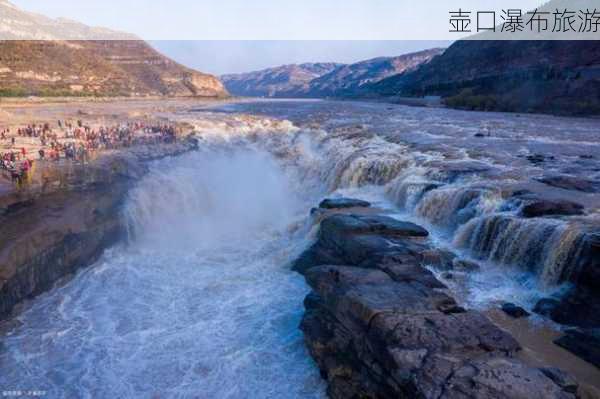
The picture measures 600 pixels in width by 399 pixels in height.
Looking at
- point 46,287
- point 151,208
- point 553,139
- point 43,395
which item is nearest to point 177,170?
point 151,208

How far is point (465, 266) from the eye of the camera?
1081cm

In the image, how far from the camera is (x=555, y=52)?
60.3m

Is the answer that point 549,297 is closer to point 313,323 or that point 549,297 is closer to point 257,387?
point 313,323

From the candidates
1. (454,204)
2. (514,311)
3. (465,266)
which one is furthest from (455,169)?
(514,311)

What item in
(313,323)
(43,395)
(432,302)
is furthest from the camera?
(313,323)

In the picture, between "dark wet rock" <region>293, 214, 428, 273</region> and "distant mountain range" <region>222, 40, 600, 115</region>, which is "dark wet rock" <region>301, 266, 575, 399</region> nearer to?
"dark wet rock" <region>293, 214, 428, 273</region>

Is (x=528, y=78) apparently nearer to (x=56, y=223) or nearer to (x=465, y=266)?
(x=465, y=266)

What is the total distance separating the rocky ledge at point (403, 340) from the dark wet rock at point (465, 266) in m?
0.80

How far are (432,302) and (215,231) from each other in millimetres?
11345

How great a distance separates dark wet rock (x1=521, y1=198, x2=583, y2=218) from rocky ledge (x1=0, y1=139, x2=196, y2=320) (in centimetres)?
1229

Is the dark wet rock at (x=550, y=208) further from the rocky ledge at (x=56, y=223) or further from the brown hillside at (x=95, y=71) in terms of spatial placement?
the brown hillside at (x=95, y=71)

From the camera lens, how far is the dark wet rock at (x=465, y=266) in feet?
35.2

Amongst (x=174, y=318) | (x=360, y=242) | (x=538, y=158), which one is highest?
(x=538, y=158)

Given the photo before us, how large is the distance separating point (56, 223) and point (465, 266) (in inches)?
442
